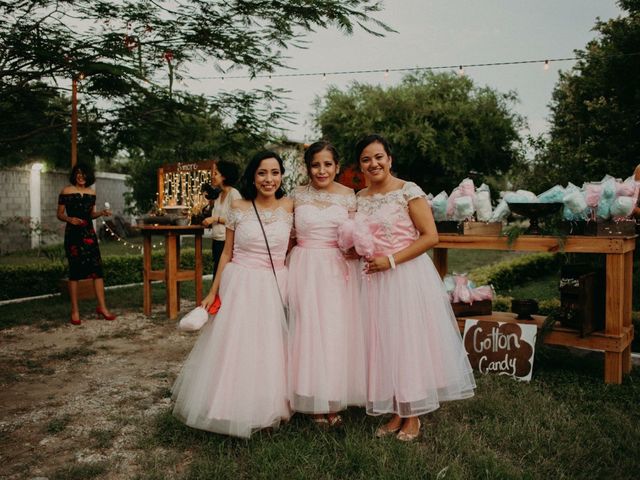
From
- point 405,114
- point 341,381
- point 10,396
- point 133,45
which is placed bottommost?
point 10,396

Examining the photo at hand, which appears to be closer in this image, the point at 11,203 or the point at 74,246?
the point at 74,246

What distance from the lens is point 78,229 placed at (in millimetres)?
6562

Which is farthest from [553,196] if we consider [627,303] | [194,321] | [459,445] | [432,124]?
[432,124]

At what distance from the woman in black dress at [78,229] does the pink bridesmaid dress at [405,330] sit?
4549 millimetres

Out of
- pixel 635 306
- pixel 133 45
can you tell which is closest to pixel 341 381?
pixel 133 45

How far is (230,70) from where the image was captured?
19.6 ft

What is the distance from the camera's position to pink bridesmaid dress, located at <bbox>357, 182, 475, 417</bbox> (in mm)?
3121

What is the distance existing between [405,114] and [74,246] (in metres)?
15.4

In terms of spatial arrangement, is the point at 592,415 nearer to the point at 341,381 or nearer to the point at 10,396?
the point at 341,381

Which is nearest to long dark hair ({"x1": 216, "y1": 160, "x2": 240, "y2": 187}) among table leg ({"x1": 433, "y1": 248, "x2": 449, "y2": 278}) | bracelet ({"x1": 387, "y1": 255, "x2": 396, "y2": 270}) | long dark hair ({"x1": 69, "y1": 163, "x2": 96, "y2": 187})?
long dark hair ({"x1": 69, "y1": 163, "x2": 96, "y2": 187})

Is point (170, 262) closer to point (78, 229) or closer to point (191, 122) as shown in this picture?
point (78, 229)

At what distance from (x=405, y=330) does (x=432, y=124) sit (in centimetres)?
1774
